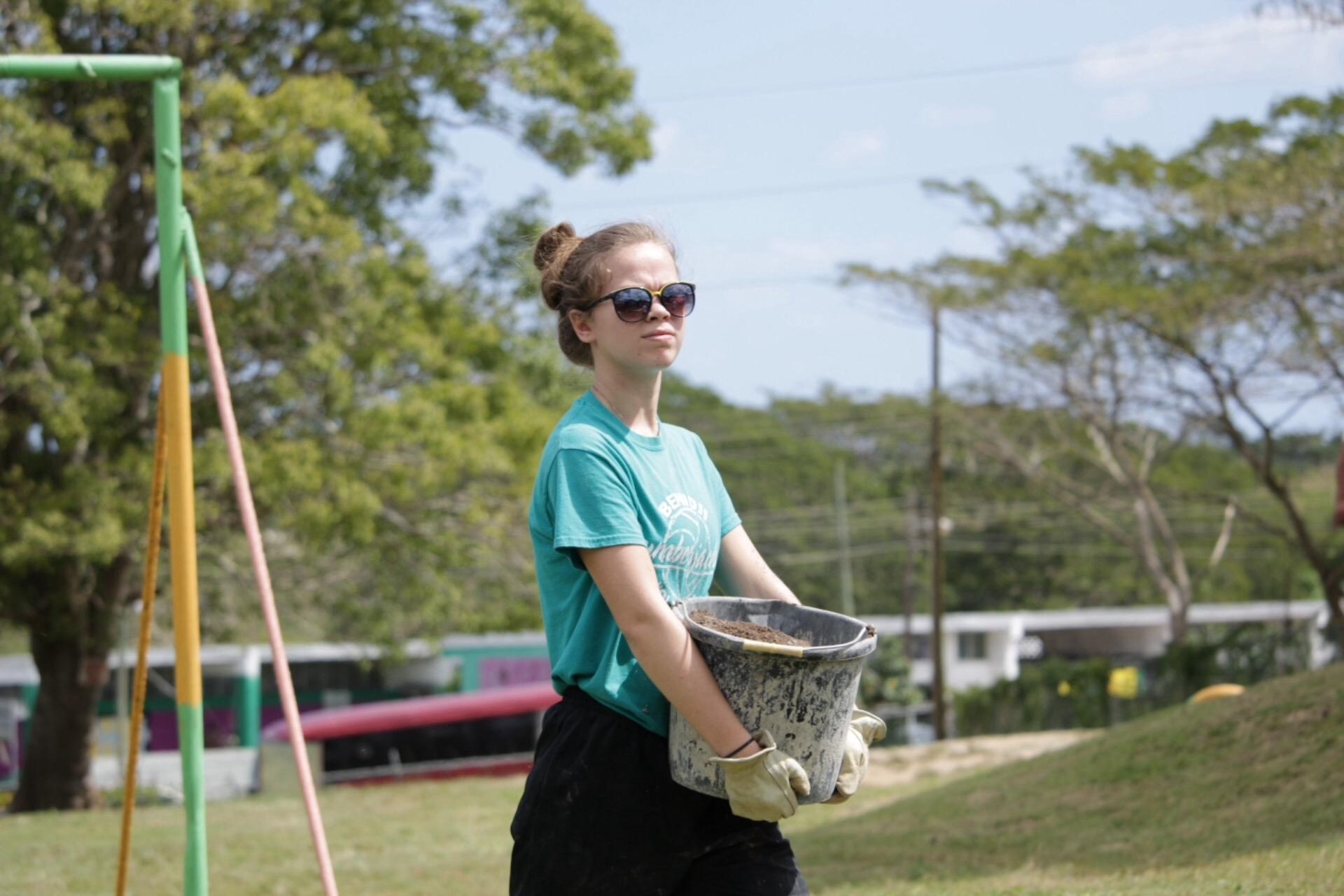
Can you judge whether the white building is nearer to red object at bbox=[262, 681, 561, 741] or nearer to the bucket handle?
red object at bbox=[262, 681, 561, 741]

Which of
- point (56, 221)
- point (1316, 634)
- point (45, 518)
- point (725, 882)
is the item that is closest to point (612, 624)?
point (725, 882)

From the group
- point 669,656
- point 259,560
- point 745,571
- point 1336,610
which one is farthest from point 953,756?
point 669,656

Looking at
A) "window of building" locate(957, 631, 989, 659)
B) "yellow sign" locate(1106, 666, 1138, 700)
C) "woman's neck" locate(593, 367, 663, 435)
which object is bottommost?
"window of building" locate(957, 631, 989, 659)

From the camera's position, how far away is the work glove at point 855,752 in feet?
8.43

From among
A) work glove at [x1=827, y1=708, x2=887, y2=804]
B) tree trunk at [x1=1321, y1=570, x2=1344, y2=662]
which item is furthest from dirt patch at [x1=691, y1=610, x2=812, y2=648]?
tree trunk at [x1=1321, y1=570, x2=1344, y2=662]

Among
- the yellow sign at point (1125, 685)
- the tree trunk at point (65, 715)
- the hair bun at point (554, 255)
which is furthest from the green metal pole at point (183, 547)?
the yellow sign at point (1125, 685)

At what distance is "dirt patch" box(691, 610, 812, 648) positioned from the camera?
2471 mm

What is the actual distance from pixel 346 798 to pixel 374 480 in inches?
119

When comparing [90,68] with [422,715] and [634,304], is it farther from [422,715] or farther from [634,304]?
[422,715]

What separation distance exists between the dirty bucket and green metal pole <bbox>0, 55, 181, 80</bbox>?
2.80 m

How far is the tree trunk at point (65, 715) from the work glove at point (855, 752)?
46.2 feet

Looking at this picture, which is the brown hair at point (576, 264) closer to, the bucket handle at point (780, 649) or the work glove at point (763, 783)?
the bucket handle at point (780, 649)

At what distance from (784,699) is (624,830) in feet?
1.28

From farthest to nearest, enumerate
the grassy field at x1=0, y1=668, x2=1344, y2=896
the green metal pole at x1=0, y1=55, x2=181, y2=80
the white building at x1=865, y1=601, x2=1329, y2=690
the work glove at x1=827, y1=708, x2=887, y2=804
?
the white building at x1=865, y1=601, x2=1329, y2=690 → the grassy field at x1=0, y1=668, x2=1344, y2=896 → the green metal pole at x1=0, y1=55, x2=181, y2=80 → the work glove at x1=827, y1=708, x2=887, y2=804
